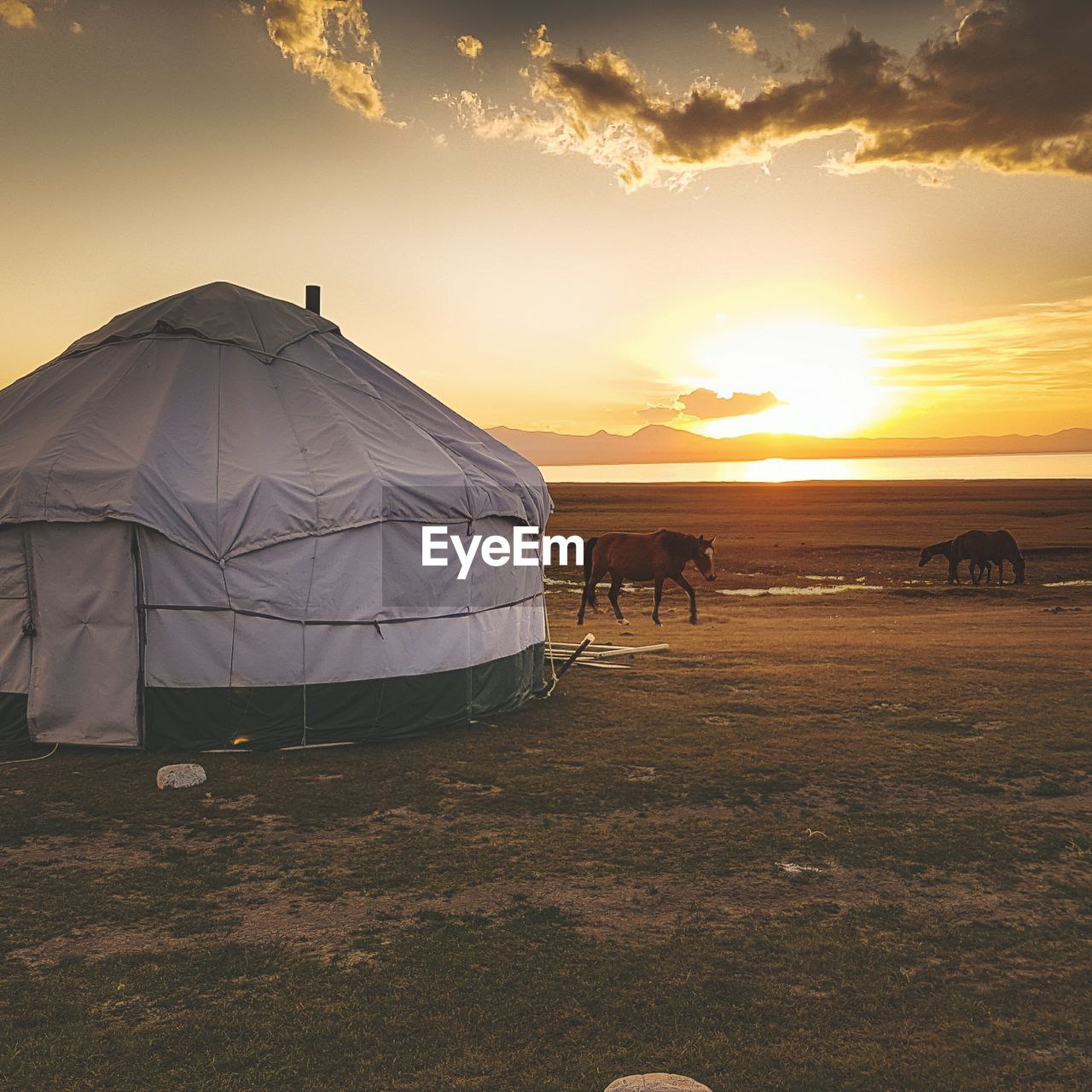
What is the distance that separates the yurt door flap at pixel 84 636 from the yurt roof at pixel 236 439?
29 centimetres

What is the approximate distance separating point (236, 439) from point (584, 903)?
5.71 meters

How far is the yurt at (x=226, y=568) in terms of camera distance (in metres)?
8.45

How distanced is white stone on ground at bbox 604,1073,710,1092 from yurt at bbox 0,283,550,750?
5.81 m

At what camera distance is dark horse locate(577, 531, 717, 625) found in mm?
16766

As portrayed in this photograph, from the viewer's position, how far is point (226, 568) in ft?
28.0

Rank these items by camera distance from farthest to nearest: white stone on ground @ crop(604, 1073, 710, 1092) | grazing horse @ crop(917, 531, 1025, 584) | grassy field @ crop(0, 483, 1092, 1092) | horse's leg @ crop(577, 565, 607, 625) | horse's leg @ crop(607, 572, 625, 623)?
grazing horse @ crop(917, 531, 1025, 584)
horse's leg @ crop(607, 572, 625, 623)
horse's leg @ crop(577, 565, 607, 625)
grassy field @ crop(0, 483, 1092, 1092)
white stone on ground @ crop(604, 1073, 710, 1092)

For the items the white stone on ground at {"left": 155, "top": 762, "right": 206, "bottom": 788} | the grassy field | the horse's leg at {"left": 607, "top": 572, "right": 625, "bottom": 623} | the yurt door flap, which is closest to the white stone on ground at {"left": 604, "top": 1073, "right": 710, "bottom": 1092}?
the grassy field

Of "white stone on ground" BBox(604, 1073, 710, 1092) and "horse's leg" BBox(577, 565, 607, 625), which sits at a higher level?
"horse's leg" BBox(577, 565, 607, 625)

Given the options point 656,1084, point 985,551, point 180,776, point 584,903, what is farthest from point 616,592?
point 656,1084

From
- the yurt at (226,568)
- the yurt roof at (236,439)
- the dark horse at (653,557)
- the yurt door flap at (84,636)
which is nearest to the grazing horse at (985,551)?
the dark horse at (653,557)

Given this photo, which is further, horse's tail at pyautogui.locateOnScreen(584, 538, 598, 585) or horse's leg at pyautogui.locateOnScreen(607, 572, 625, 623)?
horse's tail at pyautogui.locateOnScreen(584, 538, 598, 585)

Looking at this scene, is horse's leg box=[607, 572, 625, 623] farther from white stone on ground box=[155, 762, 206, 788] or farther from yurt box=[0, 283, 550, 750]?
white stone on ground box=[155, 762, 206, 788]

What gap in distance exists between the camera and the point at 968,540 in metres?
25.1

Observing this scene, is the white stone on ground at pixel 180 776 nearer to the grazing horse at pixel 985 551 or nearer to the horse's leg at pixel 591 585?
the horse's leg at pixel 591 585
